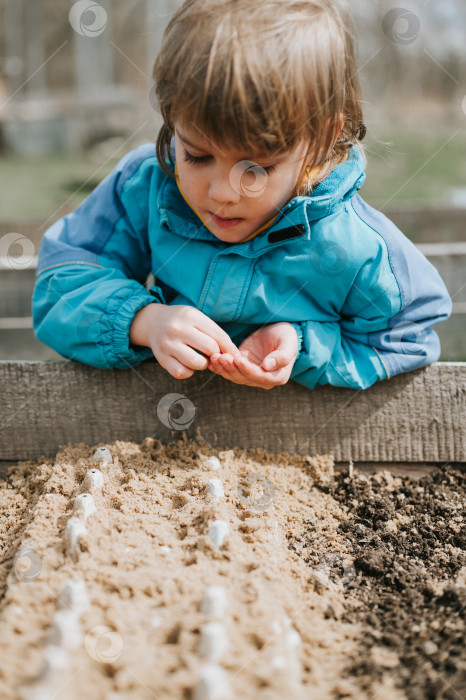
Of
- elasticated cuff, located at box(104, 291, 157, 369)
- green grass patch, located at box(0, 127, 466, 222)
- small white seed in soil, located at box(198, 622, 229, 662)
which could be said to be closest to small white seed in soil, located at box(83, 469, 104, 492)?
Answer: elasticated cuff, located at box(104, 291, 157, 369)

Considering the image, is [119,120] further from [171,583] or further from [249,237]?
[171,583]

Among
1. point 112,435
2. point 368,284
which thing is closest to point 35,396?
point 112,435

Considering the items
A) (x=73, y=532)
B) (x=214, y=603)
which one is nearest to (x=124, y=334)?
(x=73, y=532)

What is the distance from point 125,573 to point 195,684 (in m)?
0.33

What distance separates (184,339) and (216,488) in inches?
17.4

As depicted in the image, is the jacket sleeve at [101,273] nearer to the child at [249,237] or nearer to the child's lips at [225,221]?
the child at [249,237]

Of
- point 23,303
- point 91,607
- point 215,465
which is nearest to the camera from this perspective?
point 91,607

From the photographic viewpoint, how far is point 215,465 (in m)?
1.86

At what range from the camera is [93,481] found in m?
1.70

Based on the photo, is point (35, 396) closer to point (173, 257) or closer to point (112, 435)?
point (112, 435)

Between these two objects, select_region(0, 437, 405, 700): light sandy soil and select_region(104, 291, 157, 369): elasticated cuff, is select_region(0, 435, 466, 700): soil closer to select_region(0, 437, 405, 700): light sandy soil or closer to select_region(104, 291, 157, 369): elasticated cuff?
select_region(0, 437, 405, 700): light sandy soil

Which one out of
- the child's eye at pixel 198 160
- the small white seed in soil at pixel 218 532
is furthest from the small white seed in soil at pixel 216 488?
the child's eye at pixel 198 160

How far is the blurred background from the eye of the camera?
11.9 feet

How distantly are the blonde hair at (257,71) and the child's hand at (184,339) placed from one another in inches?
20.4
